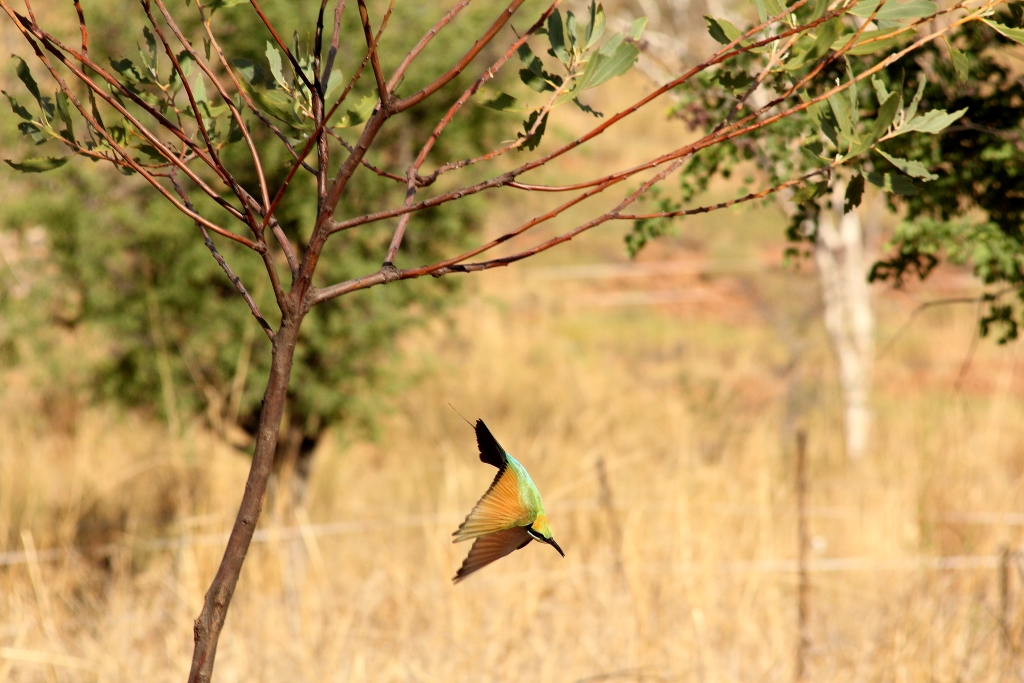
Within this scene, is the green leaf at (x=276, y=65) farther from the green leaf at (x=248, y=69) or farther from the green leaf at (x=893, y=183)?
the green leaf at (x=893, y=183)

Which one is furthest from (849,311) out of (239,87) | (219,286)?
(239,87)

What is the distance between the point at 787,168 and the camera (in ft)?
5.64

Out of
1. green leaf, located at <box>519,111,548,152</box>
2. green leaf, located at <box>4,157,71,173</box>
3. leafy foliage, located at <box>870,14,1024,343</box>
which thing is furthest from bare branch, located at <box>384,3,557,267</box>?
leafy foliage, located at <box>870,14,1024,343</box>

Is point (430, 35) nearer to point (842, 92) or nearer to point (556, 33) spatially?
point (556, 33)

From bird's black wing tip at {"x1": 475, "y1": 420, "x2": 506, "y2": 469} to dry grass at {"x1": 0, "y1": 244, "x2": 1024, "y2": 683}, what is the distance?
1.37 m

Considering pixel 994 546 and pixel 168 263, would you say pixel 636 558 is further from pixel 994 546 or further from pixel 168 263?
pixel 168 263

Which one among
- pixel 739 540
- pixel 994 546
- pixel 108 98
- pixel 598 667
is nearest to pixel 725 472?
pixel 739 540

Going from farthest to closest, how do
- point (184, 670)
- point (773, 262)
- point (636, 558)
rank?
point (773, 262)
point (636, 558)
point (184, 670)

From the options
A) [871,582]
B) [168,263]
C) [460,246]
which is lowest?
[871,582]

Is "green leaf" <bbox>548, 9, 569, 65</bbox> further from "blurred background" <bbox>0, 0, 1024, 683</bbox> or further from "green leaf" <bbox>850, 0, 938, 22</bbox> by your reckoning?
"blurred background" <bbox>0, 0, 1024, 683</bbox>

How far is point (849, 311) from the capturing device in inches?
225

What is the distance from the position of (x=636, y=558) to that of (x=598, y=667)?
378mm

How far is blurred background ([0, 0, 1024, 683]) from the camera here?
2.56 m

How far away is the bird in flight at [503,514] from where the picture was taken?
2.12 feet
